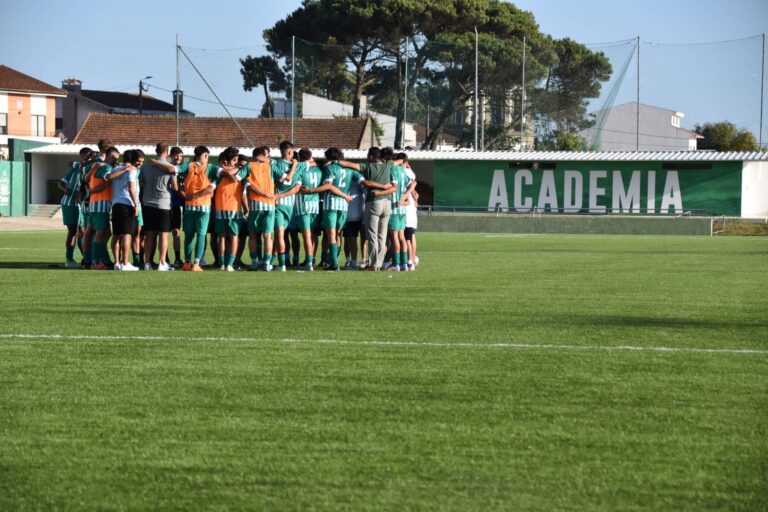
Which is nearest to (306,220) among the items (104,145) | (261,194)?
(261,194)

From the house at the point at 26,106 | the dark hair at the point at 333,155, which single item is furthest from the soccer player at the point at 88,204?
the house at the point at 26,106

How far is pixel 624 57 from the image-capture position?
4784cm

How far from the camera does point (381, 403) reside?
607 cm

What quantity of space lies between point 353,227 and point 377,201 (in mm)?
1211

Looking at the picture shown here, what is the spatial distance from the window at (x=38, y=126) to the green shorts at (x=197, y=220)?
67.9 metres

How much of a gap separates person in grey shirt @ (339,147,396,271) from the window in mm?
68625

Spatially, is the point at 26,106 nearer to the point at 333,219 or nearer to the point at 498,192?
the point at 498,192

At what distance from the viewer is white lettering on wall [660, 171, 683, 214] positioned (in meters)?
48.2

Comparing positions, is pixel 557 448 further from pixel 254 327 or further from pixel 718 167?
pixel 718 167

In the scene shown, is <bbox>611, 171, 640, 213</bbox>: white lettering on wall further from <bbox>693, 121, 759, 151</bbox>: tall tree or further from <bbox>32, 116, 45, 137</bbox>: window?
<bbox>32, 116, 45, 137</bbox>: window

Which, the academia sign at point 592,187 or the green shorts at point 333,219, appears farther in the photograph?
the academia sign at point 592,187

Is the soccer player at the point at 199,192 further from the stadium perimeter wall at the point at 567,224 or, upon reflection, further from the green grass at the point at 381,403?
the stadium perimeter wall at the point at 567,224

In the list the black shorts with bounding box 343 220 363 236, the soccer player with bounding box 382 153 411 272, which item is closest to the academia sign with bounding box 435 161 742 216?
the black shorts with bounding box 343 220 363 236

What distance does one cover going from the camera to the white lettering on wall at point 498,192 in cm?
4997
